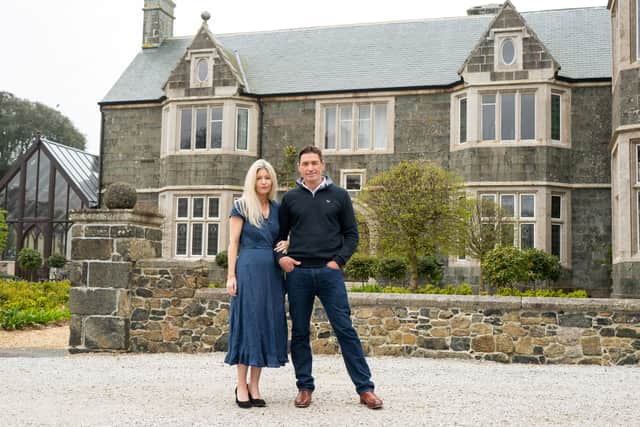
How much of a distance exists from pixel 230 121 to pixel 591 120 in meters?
9.43

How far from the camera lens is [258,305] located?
5570 mm

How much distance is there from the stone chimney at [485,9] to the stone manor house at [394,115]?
0.17 ft

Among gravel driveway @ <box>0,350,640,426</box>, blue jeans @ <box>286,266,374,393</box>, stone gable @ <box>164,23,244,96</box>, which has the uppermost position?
stone gable @ <box>164,23,244,96</box>

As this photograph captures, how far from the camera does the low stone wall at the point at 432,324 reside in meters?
8.46

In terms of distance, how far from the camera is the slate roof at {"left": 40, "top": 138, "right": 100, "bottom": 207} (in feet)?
85.0

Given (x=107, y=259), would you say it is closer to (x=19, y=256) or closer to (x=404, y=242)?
(x=404, y=242)

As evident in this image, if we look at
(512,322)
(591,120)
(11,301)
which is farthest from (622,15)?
(11,301)

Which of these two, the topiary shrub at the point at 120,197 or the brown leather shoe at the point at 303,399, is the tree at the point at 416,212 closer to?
the topiary shrub at the point at 120,197

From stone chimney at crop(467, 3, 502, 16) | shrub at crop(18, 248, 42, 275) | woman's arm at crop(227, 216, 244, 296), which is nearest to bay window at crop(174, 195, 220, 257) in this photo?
shrub at crop(18, 248, 42, 275)

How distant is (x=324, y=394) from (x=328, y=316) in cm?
96

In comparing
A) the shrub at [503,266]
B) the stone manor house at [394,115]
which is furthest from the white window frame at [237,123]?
the shrub at [503,266]

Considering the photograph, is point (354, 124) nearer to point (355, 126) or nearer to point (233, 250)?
point (355, 126)

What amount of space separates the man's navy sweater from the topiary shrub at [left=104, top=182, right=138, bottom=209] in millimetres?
4557

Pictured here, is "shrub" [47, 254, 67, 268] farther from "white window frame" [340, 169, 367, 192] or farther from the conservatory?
"white window frame" [340, 169, 367, 192]
